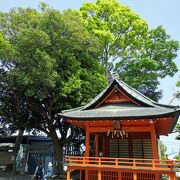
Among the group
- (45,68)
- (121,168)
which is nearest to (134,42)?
(45,68)

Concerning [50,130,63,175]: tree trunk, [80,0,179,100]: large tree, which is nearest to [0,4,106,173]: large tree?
[50,130,63,175]: tree trunk

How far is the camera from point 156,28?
2919cm

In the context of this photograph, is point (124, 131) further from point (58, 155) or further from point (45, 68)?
point (58, 155)

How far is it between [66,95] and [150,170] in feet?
34.1

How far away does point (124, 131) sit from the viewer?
16.0 m

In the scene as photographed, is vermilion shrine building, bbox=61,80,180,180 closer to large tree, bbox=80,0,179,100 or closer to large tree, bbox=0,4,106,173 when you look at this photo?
large tree, bbox=0,4,106,173

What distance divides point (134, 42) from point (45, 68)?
506 inches

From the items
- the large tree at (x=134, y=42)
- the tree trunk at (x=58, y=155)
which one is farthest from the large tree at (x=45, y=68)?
the large tree at (x=134, y=42)

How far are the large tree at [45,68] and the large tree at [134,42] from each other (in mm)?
4437

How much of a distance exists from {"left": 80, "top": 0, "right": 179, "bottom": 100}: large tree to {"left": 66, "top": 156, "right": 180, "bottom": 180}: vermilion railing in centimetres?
1336

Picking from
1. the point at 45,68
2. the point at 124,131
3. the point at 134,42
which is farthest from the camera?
the point at 134,42

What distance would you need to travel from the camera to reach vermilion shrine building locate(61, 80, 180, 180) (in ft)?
46.3

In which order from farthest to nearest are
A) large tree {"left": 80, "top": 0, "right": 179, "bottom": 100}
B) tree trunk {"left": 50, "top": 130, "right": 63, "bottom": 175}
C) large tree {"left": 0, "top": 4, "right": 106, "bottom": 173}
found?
large tree {"left": 80, "top": 0, "right": 179, "bottom": 100}, tree trunk {"left": 50, "top": 130, "right": 63, "bottom": 175}, large tree {"left": 0, "top": 4, "right": 106, "bottom": 173}

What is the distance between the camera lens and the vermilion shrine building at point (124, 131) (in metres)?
14.1
